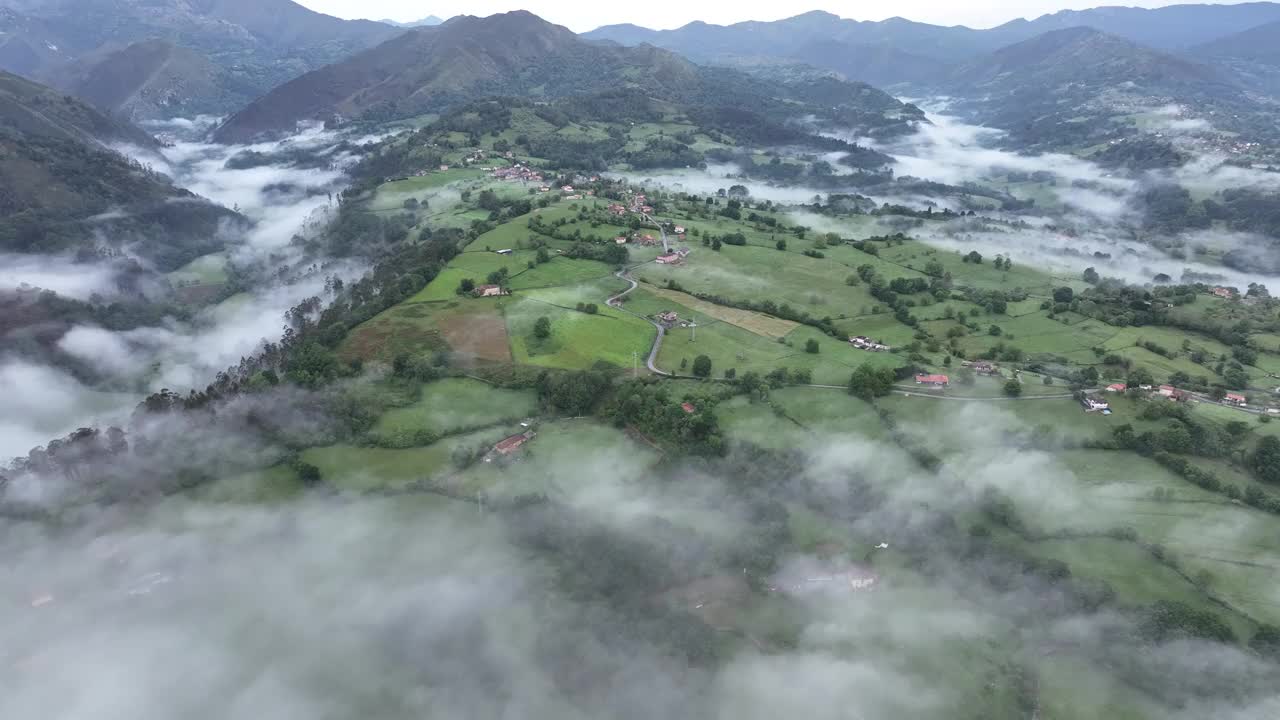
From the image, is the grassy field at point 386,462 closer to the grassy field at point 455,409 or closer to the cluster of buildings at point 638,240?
the grassy field at point 455,409

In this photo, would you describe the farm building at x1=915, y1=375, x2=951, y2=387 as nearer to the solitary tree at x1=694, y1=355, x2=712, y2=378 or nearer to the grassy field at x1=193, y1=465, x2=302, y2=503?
the solitary tree at x1=694, y1=355, x2=712, y2=378

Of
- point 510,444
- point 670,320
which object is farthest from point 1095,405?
point 510,444

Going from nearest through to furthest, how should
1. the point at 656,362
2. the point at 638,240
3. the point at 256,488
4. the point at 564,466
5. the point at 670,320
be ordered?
the point at 256,488, the point at 564,466, the point at 656,362, the point at 670,320, the point at 638,240

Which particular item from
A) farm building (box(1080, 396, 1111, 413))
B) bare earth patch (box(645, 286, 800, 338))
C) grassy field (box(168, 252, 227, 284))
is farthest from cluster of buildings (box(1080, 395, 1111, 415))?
grassy field (box(168, 252, 227, 284))

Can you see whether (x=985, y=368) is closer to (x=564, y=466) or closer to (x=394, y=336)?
(x=564, y=466)

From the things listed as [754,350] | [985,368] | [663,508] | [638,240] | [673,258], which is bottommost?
[663,508]

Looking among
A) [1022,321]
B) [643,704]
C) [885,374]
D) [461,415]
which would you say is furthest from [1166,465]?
[461,415]
